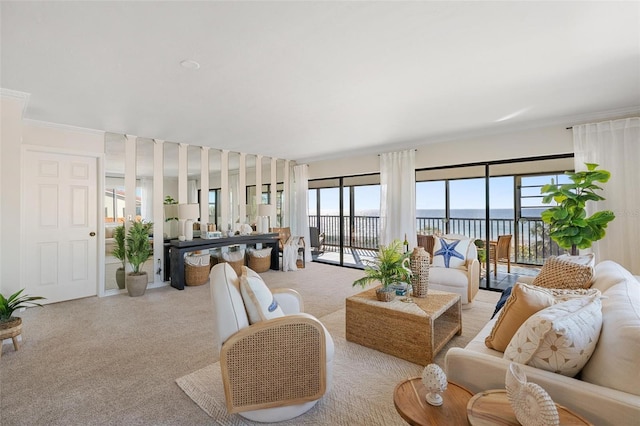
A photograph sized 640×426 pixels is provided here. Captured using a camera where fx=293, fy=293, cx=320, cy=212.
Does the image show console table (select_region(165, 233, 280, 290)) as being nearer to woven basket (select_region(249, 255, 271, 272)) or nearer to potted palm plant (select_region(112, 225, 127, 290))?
woven basket (select_region(249, 255, 271, 272))

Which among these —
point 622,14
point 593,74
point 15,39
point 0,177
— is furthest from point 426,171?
point 0,177

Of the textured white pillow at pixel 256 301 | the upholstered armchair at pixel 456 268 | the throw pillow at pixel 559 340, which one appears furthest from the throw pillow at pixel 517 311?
the upholstered armchair at pixel 456 268

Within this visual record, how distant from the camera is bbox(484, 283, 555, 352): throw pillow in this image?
1.55 m

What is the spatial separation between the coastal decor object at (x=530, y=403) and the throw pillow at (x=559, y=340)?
273 millimetres

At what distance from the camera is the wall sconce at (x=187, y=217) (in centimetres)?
501

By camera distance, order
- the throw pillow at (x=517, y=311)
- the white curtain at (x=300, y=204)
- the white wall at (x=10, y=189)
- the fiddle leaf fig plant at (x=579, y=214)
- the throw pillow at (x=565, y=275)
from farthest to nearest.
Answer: the white curtain at (x=300, y=204) → the fiddle leaf fig plant at (x=579, y=214) → the white wall at (x=10, y=189) → the throw pillow at (x=565, y=275) → the throw pillow at (x=517, y=311)

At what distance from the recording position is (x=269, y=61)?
240cm

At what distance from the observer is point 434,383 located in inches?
47.4

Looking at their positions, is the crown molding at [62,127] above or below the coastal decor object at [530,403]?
above

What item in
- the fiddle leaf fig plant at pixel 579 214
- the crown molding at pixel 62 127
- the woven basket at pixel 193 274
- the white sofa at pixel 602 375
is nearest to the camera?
the white sofa at pixel 602 375

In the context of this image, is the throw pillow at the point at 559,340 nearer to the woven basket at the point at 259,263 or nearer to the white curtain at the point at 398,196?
the white curtain at the point at 398,196

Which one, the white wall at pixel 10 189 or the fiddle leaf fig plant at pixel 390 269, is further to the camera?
the white wall at pixel 10 189

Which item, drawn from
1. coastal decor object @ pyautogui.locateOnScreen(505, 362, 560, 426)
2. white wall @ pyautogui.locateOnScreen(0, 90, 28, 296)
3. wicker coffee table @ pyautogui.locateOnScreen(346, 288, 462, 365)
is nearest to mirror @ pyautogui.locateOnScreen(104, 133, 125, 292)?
white wall @ pyautogui.locateOnScreen(0, 90, 28, 296)

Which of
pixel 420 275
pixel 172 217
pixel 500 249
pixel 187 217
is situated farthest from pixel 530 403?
pixel 172 217
